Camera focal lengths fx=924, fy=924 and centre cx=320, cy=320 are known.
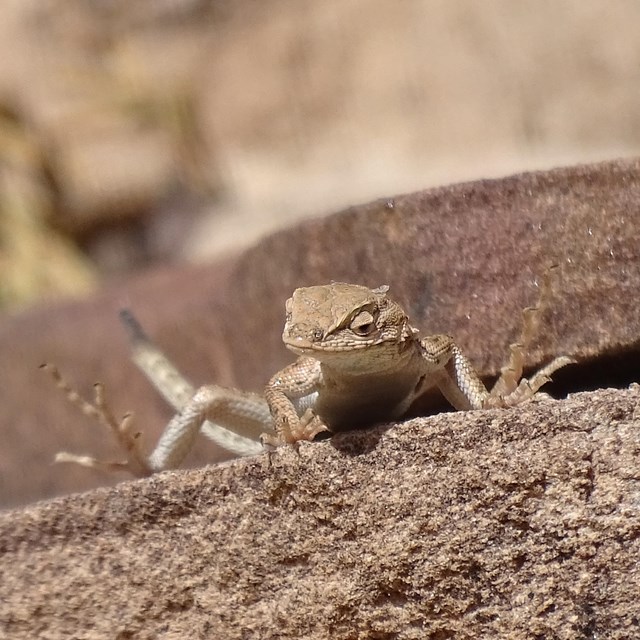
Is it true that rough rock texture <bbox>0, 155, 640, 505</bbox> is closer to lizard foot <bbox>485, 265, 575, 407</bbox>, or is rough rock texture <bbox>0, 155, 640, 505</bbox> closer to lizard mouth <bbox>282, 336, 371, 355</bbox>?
lizard foot <bbox>485, 265, 575, 407</bbox>

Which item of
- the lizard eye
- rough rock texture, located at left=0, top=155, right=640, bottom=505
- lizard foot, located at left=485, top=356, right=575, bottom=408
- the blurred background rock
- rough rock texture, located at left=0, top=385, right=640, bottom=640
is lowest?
rough rock texture, located at left=0, top=385, right=640, bottom=640

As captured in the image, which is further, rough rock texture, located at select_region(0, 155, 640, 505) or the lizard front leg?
rough rock texture, located at select_region(0, 155, 640, 505)

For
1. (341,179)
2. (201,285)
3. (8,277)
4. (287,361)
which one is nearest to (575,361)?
(287,361)

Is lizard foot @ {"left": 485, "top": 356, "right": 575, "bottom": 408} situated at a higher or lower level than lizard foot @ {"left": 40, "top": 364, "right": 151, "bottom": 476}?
lower

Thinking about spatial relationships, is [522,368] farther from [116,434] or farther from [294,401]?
[116,434]

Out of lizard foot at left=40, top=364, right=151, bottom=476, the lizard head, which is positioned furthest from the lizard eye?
lizard foot at left=40, top=364, right=151, bottom=476

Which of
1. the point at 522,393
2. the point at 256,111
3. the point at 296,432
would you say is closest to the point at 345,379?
the point at 296,432

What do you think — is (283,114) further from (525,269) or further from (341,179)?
(525,269)
